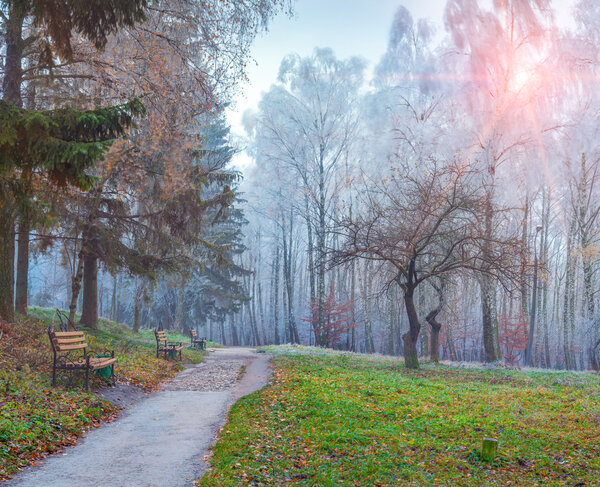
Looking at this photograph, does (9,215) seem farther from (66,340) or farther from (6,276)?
(66,340)

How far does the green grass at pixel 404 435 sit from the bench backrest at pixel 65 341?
3343mm

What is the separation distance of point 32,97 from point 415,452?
13.3m

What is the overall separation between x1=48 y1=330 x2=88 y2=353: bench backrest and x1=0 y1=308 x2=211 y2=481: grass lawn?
1.86ft

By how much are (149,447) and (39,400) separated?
2253 mm

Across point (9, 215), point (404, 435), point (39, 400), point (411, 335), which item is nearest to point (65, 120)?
point (39, 400)

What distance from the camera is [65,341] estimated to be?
8969 millimetres

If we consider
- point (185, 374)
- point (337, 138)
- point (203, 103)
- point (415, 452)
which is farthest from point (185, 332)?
point (415, 452)

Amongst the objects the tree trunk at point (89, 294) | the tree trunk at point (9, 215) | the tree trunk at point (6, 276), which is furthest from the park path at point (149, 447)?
the tree trunk at point (89, 294)

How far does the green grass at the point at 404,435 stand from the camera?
16.9ft

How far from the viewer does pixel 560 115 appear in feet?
63.4

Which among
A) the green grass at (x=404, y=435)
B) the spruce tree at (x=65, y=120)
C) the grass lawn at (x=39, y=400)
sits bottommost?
the green grass at (x=404, y=435)

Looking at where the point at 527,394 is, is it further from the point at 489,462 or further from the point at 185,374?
the point at 185,374

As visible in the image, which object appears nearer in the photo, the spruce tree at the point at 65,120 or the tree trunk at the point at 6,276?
the spruce tree at the point at 65,120

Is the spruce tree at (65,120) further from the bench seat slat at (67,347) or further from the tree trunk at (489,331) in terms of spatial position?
the tree trunk at (489,331)
